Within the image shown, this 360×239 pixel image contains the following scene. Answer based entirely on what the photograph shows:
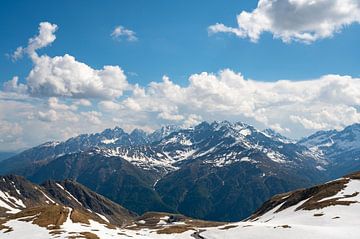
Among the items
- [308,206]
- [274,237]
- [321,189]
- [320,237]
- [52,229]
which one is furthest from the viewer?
[321,189]

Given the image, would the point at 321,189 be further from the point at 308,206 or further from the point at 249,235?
the point at 249,235

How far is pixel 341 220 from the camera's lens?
9562cm

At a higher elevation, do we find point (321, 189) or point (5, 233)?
point (321, 189)

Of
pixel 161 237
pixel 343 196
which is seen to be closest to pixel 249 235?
pixel 161 237

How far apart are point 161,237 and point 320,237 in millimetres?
50936

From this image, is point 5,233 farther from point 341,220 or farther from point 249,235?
point 341,220

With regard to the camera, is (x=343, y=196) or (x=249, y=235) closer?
(x=249, y=235)

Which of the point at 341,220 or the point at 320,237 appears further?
the point at 341,220

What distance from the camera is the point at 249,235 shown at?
9225 cm

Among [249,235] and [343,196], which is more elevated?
[343,196]

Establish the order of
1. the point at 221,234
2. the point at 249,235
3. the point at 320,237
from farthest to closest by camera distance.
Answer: the point at 221,234 → the point at 249,235 → the point at 320,237

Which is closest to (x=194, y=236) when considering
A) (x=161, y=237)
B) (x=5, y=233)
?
(x=161, y=237)

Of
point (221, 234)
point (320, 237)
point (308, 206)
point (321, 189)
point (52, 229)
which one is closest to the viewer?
point (320, 237)

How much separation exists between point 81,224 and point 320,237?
75.5 m
